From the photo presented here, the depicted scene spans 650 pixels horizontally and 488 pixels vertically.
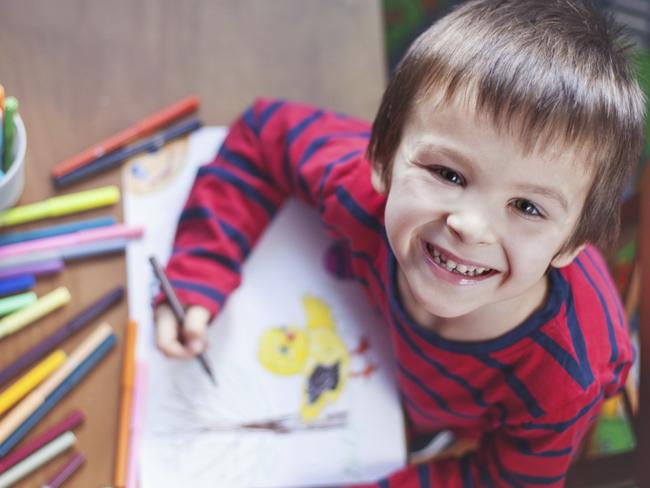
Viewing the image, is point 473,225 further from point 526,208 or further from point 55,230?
point 55,230

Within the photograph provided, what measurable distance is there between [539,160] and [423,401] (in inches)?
11.4

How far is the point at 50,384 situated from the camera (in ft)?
2.13

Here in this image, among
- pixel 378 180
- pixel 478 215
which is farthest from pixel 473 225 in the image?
pixel 378 180

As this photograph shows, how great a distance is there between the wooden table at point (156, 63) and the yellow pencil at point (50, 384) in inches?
1.2

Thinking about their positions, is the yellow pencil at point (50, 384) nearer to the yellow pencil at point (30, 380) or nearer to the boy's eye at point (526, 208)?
the yellow pencil at point (30, 380)

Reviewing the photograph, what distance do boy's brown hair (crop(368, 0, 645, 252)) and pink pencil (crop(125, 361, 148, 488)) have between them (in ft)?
1.03

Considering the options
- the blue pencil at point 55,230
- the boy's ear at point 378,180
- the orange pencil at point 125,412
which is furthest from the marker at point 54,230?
the boy's ear at point 378,180

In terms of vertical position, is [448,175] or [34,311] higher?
[448,175]

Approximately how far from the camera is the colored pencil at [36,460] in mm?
633

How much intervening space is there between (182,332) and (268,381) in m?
0.09

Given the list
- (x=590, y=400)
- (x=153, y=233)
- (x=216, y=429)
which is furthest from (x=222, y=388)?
(x=590, y=400)

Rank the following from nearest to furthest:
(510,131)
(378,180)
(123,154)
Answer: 1. (510,131)
2. (378,180)
3. (123,154)

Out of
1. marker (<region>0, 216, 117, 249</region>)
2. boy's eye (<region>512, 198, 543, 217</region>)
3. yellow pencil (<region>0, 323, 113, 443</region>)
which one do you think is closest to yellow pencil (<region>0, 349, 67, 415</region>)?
yellow pencil (<region>0, 323, 113, 443</region>)

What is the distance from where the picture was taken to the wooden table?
70cm
